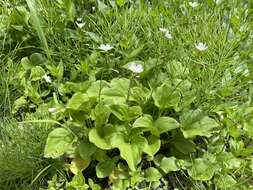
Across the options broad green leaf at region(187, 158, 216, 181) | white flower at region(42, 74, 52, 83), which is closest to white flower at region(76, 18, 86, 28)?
white flower at region(42, 74, 52, 83)

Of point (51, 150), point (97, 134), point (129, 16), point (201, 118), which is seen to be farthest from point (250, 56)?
point (51, 150)

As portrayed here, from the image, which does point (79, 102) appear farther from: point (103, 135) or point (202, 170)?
point (202, 170)

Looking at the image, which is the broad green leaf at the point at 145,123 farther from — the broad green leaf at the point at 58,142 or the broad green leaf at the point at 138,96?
the broad green leaf at the point at 58,142

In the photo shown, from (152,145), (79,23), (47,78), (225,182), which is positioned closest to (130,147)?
(152,145)

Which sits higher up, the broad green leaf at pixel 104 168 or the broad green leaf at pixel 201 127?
the broad green leaf at pixel 201 127

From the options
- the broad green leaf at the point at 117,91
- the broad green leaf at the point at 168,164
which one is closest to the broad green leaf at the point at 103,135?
the broad green leaf at the point at 117,91

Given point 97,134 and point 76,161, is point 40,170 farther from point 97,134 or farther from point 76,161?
point 97,134

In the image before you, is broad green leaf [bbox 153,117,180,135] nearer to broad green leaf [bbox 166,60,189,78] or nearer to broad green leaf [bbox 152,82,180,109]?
broad green leaf [bbox 152,82,180,109]

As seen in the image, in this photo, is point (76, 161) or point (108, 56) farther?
point (108, 56)

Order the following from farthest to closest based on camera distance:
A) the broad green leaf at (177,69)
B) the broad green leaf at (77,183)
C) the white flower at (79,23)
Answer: the white flower at (79,23), the broad green leaf at (177,69), the broad green leaf at (77,183)
